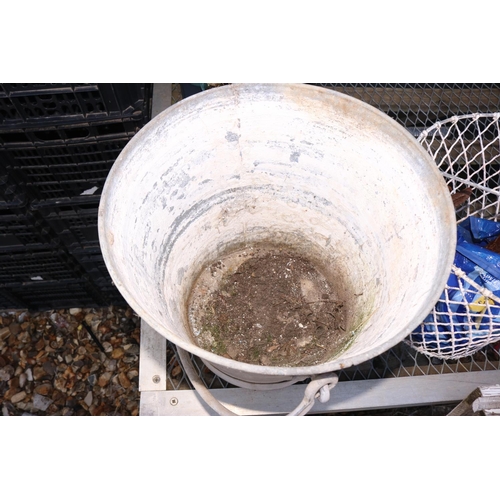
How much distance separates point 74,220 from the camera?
139 cm

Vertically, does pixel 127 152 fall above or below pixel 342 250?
above

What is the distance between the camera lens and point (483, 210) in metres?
1.46

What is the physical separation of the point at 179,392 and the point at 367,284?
0.59 metres

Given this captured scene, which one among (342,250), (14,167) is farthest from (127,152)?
(342,250)

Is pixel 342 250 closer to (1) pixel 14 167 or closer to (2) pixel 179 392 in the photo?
(2) pixel 179 392

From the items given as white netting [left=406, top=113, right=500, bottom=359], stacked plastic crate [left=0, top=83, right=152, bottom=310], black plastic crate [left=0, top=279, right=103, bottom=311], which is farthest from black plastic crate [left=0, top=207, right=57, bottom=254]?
white netting [left=406, top=113, right=500, bottom=359]

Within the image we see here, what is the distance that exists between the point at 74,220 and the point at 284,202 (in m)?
0.65

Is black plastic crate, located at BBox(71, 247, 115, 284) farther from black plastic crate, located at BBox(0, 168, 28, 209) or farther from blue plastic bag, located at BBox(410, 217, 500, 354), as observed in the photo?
blue plastic bag, located at BBox(410, 217, 500, 354)

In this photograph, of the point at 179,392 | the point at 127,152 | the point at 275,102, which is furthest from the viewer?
the point at 179,392

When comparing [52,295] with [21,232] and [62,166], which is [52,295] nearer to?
[21,232]

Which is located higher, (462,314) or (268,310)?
(462,314)

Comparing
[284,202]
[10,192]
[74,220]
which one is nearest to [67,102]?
[10,192]

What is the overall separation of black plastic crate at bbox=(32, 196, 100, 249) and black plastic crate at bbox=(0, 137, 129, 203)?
0.09ft

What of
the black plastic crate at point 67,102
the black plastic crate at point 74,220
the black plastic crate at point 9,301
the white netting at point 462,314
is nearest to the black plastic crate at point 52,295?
the black plastic crate at point 9,301
